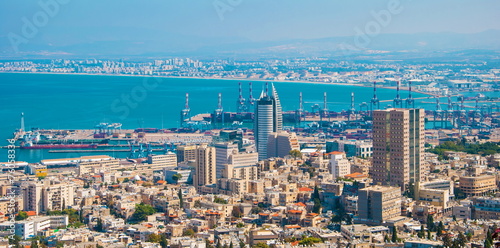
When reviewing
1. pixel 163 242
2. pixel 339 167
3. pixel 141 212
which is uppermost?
pixel 339 167

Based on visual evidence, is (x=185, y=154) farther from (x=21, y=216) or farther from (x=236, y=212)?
(x=21, y=216)

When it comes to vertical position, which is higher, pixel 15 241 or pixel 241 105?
pixel 241 105

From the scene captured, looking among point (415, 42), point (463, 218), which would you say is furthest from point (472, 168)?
point (415, 42)

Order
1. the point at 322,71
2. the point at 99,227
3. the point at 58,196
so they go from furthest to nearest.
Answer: the point at 322,71 → the point at 58,196 → the point at 99,227

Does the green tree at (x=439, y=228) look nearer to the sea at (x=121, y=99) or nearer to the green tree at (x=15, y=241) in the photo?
the green tree at (x=15, y=241)

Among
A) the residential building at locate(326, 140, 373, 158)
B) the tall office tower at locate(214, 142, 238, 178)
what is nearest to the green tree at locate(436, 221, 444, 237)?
the tall office tower at locate(214, 142, 238, 178)

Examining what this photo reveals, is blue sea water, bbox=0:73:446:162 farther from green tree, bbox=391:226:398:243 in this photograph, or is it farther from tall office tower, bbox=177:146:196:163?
green tree, bbox=391:226:398:243

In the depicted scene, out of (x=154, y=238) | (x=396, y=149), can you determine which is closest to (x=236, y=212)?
(x=154, y=238)

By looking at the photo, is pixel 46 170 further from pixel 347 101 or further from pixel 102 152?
pixel 347 101
